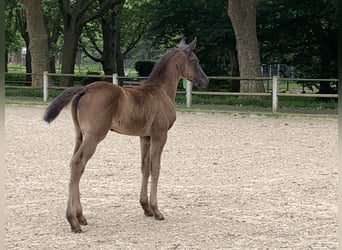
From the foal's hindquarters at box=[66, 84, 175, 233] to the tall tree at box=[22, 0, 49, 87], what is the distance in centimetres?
1733

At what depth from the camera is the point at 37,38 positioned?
23.4m

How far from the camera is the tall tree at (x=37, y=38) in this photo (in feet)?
74.8

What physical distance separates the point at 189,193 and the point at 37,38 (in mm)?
17308

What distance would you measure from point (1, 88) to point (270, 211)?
4.78 m

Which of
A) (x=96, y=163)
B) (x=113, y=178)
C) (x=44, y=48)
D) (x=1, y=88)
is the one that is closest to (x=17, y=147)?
(x=96, y=163)

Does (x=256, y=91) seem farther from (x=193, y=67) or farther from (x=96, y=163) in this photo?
(x=193, y=67)

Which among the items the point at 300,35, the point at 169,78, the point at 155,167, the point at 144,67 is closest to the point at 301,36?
the point at 300,35

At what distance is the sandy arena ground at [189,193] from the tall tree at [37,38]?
10274 mm

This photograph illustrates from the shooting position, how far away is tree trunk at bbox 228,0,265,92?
784 inches

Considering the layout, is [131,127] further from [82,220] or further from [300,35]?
[300,35]

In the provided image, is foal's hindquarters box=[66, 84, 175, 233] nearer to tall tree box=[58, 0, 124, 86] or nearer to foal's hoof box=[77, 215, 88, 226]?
foal's hoof box=[77, 215, 88, 226]

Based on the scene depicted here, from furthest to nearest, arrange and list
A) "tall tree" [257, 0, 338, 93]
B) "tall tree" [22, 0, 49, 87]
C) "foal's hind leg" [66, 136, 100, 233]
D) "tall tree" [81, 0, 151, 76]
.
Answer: "tall tree" [81, 0, 151, 76] < "tall tree" [257, 0, 338, 93] < "tall tree" [22, 0, 49, 87] < "foal's hind leg" [66, 136, 100, 233]

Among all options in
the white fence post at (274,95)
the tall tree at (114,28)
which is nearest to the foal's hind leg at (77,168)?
the white fence post at (274,95)

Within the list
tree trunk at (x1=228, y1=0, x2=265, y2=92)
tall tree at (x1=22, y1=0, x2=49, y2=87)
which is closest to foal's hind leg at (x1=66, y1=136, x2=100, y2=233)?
tree trunk at (x1=228, y1=0, x2=265, y2=92)
